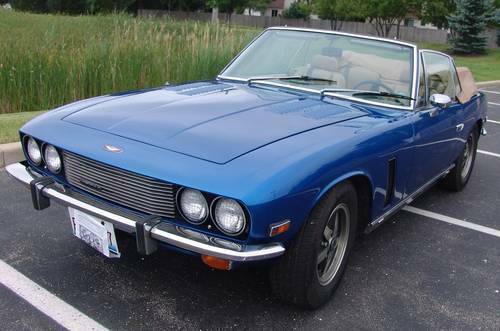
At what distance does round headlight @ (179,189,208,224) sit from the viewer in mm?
2482

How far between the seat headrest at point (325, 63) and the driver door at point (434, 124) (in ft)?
2.20

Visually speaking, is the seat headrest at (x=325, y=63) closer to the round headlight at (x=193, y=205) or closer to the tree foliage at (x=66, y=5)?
the round headlight at (x=193, y=205)

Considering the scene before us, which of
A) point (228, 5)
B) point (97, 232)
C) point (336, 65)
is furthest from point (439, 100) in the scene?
point (228, 5)

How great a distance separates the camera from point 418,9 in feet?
117

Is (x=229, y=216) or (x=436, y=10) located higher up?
(x=436, y=10)

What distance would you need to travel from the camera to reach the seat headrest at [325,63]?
4.04 metres

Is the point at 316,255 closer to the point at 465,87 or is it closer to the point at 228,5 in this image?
the point at 465,87

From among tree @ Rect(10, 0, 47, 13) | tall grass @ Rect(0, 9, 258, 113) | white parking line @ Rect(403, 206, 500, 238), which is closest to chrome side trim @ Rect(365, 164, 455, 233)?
white parking line @ Rect(403, 206, 500, 238)

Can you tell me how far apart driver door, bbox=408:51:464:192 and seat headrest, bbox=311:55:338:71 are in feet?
2.20

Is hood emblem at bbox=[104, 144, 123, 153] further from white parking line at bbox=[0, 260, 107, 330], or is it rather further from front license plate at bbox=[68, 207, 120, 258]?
white parking line at bbox=[0, 260, 107, 330]

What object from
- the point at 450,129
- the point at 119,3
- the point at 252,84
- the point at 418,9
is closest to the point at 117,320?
the point at 252,84

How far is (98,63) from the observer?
7.53 meters

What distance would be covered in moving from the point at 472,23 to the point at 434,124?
26874 millimetres

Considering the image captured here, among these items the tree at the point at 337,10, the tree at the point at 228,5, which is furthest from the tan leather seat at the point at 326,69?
the tree at the point at 228,5
